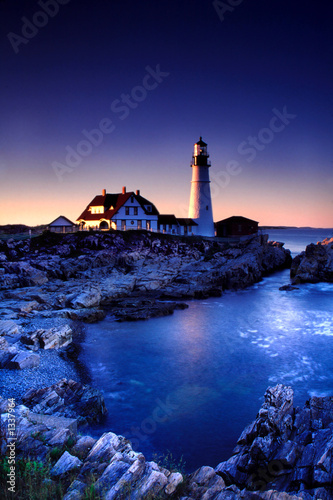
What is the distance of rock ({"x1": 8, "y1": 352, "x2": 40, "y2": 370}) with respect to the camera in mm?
12242

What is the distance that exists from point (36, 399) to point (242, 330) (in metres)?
14.3

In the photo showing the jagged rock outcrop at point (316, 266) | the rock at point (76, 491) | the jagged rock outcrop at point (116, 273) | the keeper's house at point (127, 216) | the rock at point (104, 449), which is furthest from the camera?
the keeper's house at point (127, 216)

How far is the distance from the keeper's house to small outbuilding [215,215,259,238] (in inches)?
318

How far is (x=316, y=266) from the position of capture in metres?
38.4

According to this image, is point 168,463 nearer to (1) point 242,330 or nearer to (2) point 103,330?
(2) point 103,330

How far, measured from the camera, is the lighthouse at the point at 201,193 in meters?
47.9

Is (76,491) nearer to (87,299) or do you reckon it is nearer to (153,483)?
(153,483)

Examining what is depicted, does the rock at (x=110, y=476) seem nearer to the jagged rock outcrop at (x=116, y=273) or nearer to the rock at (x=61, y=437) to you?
the rock at (x=61, y=437)

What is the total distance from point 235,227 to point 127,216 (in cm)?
1883

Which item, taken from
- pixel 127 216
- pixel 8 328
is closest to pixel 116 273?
pixel 127 216

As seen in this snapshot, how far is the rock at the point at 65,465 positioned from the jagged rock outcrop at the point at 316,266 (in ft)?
115

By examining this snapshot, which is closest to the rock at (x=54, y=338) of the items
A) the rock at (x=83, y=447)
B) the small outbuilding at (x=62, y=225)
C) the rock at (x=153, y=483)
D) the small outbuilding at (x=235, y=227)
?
the rock at (x=83, y=447)

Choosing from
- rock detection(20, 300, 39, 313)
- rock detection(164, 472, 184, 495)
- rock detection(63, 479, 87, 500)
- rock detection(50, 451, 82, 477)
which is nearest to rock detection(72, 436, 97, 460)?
rock detection(50, 451, 82, 477)

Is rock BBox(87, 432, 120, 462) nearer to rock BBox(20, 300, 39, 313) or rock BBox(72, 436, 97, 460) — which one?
rock BBox(72, 436, 97, 460)
